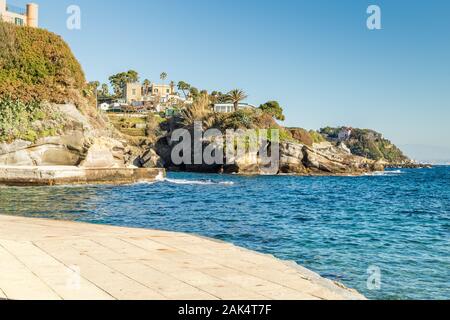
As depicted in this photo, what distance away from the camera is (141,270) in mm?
7738

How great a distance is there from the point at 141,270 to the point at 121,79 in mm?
190383

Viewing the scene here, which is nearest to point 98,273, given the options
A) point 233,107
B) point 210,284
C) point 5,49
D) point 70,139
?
point 210,284

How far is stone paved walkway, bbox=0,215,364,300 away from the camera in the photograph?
641 centimetres

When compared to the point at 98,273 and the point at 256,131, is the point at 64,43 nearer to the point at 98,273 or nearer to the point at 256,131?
the point at 256,131

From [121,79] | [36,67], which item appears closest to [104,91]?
[121,79]

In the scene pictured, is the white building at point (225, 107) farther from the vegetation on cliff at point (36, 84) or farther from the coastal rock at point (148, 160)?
the vegetation on cliff at point (36, 84)

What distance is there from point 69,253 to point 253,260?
3.49 m

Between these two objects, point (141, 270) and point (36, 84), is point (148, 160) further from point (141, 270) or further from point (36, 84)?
point (141, 270)

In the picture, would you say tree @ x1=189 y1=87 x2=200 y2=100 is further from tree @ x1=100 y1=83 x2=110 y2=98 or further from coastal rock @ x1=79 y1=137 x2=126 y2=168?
coastal rock @ x1=79 y1=137 x2=126 y2=168

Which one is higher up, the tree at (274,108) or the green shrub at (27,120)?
the tree at (274,108)

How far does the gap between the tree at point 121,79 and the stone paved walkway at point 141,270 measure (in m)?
183

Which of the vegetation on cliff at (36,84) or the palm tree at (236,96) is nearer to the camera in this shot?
the vegetation on cliff at (36,84)

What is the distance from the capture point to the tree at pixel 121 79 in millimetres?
188625

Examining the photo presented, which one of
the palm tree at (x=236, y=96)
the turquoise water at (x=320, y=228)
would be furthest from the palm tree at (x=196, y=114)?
the turquoise water at (x=320, y=228)
